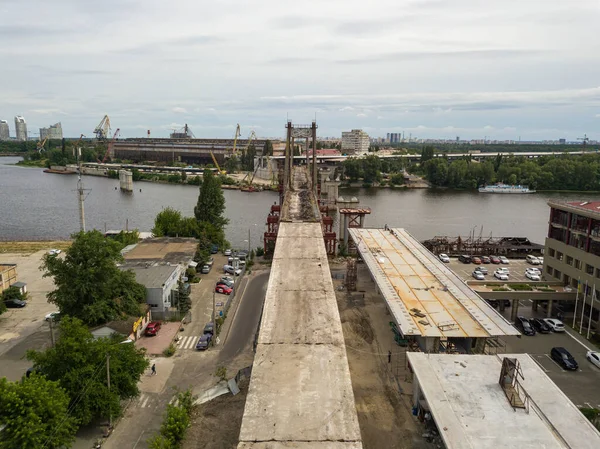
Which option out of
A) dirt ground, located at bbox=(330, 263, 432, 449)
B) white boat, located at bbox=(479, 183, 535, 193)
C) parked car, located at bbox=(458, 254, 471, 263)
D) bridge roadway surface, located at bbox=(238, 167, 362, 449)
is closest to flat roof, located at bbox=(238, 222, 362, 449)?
bridge roadway surface, located at bbox=(238, 167, 362, 449)

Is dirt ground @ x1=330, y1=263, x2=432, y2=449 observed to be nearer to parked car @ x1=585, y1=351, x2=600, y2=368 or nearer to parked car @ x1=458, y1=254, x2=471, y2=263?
parked car @ x1=585, y1=351, x2=600, y2=368

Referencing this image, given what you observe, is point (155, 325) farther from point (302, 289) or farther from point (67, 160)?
point (67, 160)

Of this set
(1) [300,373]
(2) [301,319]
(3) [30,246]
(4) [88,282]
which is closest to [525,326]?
(2) [301,319]

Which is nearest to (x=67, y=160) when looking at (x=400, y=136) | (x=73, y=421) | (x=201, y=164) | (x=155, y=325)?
(x=201, y=164)

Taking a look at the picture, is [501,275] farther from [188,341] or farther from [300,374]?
[300,374]

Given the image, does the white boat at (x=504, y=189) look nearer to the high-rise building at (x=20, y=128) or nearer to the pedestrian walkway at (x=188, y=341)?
the pedestrian walkway at (x=188, y=341)
